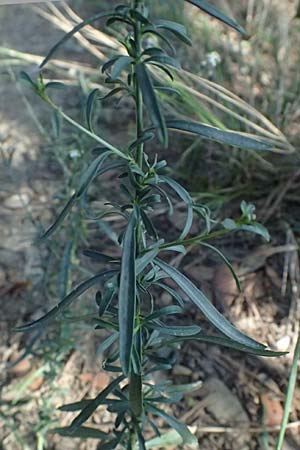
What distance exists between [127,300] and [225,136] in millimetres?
220

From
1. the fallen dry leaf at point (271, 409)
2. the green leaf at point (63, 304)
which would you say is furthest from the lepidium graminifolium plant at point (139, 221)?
the fallen dry leaf at point (271, 409)

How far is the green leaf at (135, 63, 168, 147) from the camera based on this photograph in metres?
0.56

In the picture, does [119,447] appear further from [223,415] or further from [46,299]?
[46,299]

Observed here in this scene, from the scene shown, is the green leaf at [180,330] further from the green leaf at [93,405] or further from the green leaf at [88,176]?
the green leaf at [88,176]

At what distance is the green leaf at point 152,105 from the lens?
0.56 metres

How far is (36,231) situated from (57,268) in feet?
0.52

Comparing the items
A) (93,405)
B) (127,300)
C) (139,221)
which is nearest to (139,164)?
(139,221)

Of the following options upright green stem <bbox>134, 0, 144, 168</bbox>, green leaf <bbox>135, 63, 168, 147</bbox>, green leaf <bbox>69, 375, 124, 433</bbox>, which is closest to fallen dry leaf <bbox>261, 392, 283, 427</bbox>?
green leaf <bbox>69, 375, 124, 433</bbox>

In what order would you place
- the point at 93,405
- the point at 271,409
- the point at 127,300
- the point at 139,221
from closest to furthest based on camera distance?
the point at 127,300 → the point at 139,221 → the point at 93,405 → the point at 271,409

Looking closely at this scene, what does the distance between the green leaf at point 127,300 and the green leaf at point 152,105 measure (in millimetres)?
162

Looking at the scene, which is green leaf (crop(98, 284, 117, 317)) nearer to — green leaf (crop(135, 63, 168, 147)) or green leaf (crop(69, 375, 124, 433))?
green leaf (crop(69, 375, 124, 433))

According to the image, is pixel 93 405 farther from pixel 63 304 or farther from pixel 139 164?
pixel 139 164

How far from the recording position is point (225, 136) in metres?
0.71

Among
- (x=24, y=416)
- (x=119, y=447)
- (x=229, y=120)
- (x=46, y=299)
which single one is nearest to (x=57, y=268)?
(x=46, y=299)
